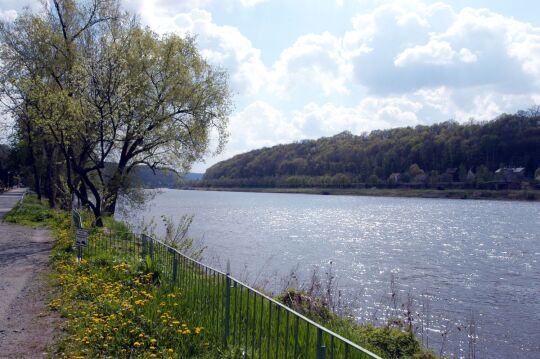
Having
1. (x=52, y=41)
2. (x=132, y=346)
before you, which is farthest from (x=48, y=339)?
(x=52, y=41)

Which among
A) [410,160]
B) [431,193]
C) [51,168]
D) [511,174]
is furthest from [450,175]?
[51,168]

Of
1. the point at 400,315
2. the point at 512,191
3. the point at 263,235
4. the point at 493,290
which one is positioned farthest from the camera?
the point at 512,191

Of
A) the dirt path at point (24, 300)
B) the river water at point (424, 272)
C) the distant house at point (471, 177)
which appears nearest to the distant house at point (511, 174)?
the distant house at point (471, 177)

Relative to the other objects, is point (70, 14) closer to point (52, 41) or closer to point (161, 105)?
point (52, 41)

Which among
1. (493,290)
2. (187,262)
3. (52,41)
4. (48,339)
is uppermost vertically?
(52,41)

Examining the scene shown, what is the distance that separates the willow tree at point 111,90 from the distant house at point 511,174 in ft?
359

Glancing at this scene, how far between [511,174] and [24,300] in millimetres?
128327

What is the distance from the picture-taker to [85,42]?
24828 mm

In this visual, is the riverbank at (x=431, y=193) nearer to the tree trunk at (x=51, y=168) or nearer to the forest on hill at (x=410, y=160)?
the forest on hill at (x=410, y=160)

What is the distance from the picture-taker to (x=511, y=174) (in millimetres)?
125062

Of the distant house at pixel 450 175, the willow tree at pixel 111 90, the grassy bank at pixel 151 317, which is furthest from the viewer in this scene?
the distant house at pixel 450 175

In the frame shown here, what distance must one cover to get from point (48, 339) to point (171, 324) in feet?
6.24

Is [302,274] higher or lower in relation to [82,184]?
lower

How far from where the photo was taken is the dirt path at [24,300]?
7676 mm
